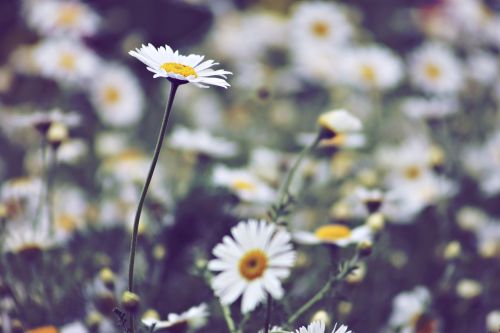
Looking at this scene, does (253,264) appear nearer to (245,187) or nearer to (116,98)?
(245,187)

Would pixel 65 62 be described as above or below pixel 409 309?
above

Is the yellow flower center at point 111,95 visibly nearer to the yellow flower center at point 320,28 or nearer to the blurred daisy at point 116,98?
the blurred daisy at point 116,98

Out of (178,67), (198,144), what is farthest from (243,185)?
(178,67)

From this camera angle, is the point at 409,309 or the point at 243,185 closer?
the point at 409,309

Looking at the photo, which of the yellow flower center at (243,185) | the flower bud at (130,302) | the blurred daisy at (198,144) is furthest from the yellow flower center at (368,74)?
the flower bud at (130,302)

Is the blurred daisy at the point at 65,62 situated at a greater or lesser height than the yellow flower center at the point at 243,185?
greater

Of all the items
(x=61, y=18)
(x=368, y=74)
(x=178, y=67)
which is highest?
(x=61, y=18)

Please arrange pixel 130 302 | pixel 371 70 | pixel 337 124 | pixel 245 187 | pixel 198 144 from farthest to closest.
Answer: pixel 371 70 < pixel 198 144 < pixel 245 187 < pixel 337 124 < pixel 130 302

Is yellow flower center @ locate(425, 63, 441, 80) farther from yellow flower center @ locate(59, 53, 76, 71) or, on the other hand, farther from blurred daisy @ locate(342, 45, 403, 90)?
yellow flower center @ locate(59, 53, 76, 71)

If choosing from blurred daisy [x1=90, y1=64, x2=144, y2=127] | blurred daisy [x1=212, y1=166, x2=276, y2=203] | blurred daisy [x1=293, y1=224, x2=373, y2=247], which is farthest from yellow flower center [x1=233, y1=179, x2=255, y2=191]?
blurred daisy [x1=90, y1=64, x2=144, y2=127]
